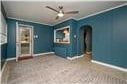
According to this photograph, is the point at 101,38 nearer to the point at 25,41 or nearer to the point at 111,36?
the point at 111,36

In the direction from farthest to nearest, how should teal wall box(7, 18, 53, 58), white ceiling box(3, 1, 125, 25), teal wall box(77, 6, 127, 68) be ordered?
teal wall box(7, 18, 53, 58), teal wall box(77, 6, 127, 68), white ceiling box(3, 1, 125, 25)

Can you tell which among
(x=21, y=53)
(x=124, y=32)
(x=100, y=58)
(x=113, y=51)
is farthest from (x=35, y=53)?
Result: (x=124, y=32)

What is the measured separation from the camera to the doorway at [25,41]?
17.5 ft

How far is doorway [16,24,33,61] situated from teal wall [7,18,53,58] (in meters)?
0.28

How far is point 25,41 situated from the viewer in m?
5.59

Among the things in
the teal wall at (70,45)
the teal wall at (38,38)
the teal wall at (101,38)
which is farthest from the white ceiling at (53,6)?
the teal wall at (70,45)

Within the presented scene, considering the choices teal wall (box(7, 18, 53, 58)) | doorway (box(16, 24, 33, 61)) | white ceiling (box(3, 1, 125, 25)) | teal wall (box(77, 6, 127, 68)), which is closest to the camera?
white ceiling (box(3, 1, 125, 25))

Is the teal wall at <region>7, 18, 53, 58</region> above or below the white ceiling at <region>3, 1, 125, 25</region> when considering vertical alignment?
below

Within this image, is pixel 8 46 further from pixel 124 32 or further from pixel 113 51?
pixel 124 32

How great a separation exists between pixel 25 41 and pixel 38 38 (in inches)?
35.5

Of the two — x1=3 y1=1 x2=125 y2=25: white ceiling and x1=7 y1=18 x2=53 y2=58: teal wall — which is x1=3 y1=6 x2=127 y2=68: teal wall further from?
x1=3 y1=1 x2=125 y2=25: white ceiling

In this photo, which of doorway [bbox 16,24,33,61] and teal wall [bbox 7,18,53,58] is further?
doorway [bbox 16,24,33,61]

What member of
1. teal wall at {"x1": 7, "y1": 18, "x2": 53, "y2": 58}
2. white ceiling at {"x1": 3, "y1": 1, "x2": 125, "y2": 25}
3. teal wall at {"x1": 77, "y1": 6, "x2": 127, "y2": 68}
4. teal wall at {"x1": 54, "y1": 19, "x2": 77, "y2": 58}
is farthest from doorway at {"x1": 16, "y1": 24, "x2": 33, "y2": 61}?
teal wall at {"x1": 77, "y1": 6, "x2": 127, "y2": 68}

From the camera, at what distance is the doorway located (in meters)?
5.33
